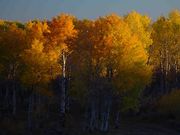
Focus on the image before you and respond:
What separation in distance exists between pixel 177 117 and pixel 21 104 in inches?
741

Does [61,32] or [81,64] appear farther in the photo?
[81,64]

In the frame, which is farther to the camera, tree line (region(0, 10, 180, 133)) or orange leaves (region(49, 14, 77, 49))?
orange leaves (region(49, 14, 77, 49))

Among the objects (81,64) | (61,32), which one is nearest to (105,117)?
(81,64)

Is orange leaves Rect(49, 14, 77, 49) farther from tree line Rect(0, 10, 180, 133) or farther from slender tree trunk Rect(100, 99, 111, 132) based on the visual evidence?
slender tree trunk Rect(100, 99, 111, 132)

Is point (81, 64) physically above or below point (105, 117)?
above

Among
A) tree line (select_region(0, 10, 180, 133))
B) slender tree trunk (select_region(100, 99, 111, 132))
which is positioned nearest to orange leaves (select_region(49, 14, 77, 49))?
tree line (select_region(0, 10, 180, 133))

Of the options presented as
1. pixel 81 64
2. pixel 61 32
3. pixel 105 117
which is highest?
pixel 61 32

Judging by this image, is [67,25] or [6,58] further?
[6,58]

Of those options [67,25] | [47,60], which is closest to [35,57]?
[47,60]

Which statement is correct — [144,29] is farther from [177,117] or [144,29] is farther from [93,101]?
[93,101]

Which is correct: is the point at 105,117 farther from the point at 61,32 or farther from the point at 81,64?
the point at 61,32

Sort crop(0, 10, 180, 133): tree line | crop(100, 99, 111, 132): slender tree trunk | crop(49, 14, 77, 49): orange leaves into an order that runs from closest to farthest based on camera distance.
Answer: crop(0, 10, 180, 133): tree line
crop(100, 99, 111, 132): slender tree trunk
crop(49, 14, 77, 49): orange leaves

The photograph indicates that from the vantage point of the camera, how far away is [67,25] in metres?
46.7

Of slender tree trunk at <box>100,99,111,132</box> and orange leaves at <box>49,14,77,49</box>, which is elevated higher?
orange leaves at <box>49,14,77,49</box>
